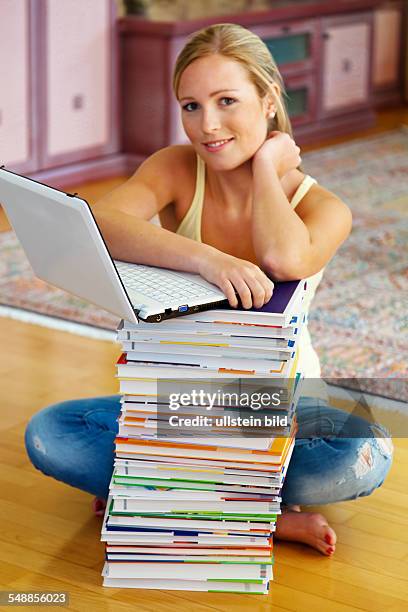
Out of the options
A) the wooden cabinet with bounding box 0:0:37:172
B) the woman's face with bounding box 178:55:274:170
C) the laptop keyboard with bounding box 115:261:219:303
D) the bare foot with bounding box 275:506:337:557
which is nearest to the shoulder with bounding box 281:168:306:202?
the woman's face with bounding box 178:55:274:170

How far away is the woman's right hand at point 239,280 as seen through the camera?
168 cm

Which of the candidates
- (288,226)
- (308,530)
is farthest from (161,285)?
(308,530)

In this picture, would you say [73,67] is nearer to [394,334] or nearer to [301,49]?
[301,49]

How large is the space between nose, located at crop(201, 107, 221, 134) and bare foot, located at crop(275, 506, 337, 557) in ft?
2.30

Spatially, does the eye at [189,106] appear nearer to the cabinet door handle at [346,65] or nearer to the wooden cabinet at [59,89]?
the wooden cabinet at [59,89]

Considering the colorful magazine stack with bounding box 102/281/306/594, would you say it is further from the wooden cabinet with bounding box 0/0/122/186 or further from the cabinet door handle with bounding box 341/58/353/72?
the cabinet door handle with bounding box 341/58/353/72

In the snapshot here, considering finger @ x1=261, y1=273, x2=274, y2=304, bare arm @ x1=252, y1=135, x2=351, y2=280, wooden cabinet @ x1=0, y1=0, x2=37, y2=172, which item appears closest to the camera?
finger @ x1=261, y1=273, x2=274, y2=304

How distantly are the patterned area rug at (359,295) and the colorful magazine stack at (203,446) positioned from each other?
41.4 inches

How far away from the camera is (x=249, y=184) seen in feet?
6.61

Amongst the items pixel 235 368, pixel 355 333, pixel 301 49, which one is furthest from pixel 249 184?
pixel 301 49

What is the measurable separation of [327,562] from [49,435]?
551 mm

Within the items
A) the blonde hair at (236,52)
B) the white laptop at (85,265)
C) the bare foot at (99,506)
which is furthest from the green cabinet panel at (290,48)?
the white laptop at (85,265)

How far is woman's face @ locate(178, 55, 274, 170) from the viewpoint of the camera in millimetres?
1838

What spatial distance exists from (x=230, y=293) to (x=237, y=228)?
37 centimetres
